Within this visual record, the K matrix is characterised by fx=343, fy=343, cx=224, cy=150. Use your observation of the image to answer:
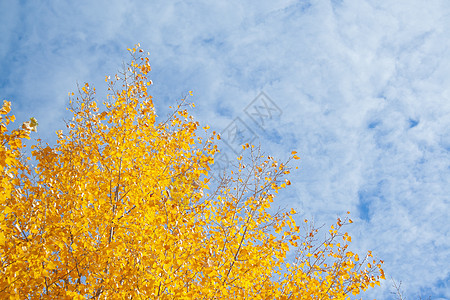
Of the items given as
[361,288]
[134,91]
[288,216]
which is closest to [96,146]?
[134,91]

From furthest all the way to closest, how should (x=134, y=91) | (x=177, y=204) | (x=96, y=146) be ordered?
(x=134, y=91), (x=96, y=146), (x=177, y=204)

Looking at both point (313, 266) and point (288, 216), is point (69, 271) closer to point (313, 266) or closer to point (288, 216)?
point (288, 216)

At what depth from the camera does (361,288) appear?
6.29m

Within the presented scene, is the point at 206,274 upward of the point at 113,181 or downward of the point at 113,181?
downward

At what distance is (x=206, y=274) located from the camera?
4.61 meters

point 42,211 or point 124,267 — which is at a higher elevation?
point 42,211

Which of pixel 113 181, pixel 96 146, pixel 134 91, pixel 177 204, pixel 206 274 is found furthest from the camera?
pixel 134 91

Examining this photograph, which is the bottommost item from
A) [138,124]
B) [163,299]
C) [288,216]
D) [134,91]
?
[163,299]

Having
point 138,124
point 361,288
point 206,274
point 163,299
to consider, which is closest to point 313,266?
point 361,288

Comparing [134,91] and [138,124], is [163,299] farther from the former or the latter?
[134,91]

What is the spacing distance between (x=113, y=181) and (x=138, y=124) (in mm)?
1438

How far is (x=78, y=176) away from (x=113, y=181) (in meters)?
0.58

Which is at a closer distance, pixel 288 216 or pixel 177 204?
pixel 177 204

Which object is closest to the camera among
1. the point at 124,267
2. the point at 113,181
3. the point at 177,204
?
the point at 124,267
